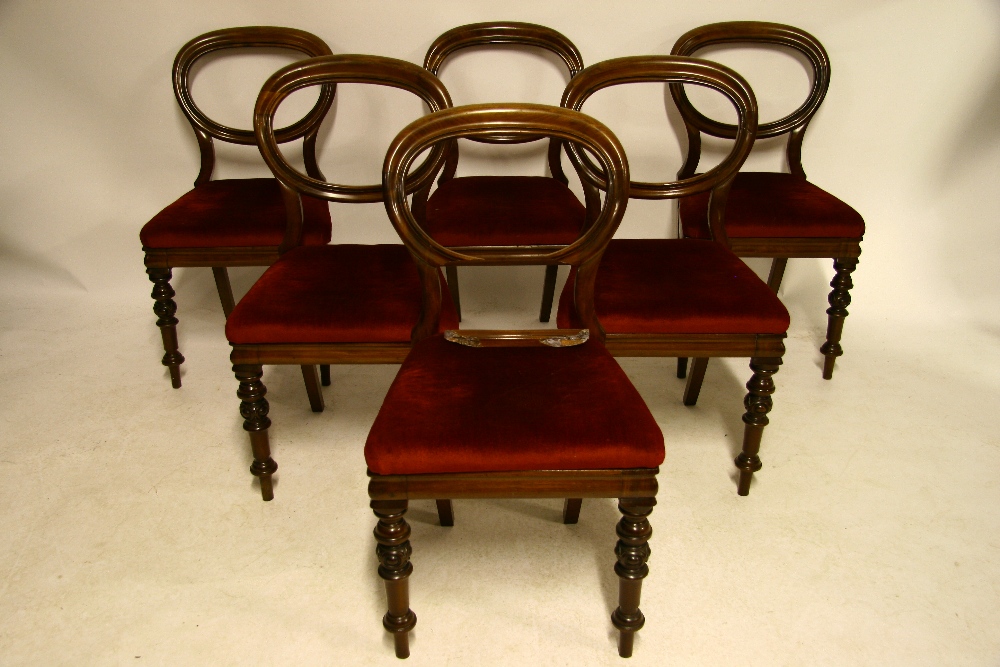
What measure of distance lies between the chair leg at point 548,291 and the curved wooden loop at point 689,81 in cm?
77

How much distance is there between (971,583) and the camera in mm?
1718

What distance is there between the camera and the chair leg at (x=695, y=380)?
226 centimetres

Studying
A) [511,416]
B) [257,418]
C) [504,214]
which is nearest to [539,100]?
[504,214]

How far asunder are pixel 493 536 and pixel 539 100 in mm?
1613

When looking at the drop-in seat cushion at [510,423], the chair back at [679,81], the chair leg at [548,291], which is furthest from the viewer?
the chair leg at [548,291]

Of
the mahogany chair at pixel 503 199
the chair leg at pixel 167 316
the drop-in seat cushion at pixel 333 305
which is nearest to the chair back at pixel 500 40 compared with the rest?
the mahogany chair at pixel 503 199

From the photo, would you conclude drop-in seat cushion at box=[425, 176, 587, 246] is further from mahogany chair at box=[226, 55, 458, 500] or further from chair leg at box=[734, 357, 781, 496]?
chair leg at box=[734, 357, 781, 496]

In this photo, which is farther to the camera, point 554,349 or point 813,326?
point 813,326

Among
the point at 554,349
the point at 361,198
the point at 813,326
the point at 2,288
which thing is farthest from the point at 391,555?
the point at 2,288

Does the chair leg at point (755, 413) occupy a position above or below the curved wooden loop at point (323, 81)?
below

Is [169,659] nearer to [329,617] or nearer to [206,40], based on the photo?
[329,617]

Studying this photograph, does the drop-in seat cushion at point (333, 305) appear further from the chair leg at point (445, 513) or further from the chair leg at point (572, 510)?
the chair leg at point (572, 510)

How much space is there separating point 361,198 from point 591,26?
46.1 inches

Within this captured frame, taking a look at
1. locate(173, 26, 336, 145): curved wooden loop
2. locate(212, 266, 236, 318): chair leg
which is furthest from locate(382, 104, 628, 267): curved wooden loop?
locate(212, 266, 236, 318): chair leg
